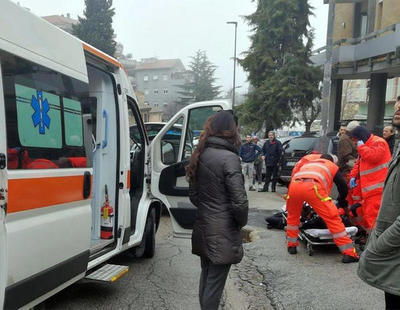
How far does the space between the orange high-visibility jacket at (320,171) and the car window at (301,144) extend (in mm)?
6526

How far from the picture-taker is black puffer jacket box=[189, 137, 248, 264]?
9.89 ft

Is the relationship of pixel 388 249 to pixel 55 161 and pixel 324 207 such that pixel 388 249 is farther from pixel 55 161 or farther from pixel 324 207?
pixel 324 207

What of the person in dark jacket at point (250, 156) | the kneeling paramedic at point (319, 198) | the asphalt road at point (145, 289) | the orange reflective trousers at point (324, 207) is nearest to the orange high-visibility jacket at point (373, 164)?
the kneeling paramedic at point (319, 198)

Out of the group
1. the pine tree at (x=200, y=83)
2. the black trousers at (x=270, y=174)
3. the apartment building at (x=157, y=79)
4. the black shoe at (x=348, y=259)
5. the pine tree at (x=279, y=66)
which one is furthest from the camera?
the apartment building at (x=157, y=79)

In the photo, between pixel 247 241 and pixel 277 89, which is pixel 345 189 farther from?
pixel 277 89

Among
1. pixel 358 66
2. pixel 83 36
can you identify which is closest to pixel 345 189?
pixel 358 66

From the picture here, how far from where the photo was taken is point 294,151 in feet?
38.5

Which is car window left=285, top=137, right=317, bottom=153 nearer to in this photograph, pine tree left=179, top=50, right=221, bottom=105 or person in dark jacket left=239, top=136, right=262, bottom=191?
person in dark jacket left=239, top=136, right=262, bottom=191

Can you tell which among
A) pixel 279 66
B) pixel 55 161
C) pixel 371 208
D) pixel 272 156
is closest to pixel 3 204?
pixel 55 161

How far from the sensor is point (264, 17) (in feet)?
68.1

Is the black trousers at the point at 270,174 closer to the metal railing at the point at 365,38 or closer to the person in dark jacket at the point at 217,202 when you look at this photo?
the metal railing at the point at 365,38

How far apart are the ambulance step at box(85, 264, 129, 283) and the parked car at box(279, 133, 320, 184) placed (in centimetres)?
796

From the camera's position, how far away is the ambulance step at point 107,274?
3793 millimetres

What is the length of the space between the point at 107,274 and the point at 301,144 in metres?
9.13
